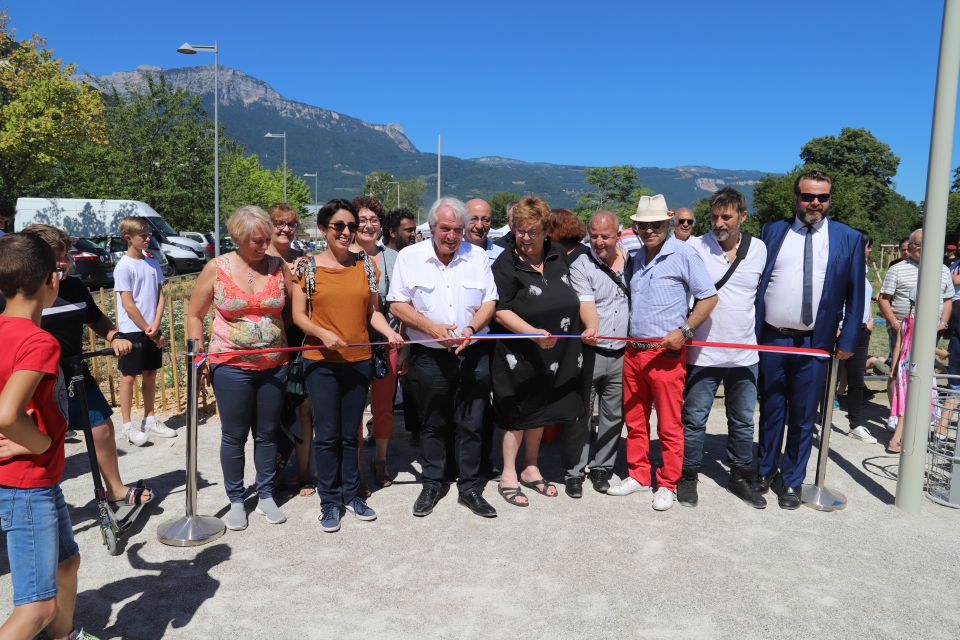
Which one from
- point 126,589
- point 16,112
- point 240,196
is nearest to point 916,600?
point 126,589

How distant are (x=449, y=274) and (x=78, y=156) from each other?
21.6 metres

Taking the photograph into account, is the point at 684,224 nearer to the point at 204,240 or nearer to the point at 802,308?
the point at 802,308

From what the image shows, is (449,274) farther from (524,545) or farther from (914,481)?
(914,481)

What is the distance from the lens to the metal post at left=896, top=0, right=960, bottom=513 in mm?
4203

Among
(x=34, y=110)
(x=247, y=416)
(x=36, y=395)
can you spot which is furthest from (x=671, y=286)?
(x=34, y=110)

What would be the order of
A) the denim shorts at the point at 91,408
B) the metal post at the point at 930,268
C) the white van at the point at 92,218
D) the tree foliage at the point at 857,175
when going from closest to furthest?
the denim shorts at the point at 91,408, the metal post at the point at 930,268, the white van at the point at 92,218, the tree foliage at the point at 857,175

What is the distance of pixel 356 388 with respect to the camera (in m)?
4.29

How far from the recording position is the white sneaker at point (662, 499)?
456cm

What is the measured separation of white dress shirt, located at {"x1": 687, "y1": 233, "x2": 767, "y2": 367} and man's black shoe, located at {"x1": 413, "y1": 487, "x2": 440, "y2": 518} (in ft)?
7.07

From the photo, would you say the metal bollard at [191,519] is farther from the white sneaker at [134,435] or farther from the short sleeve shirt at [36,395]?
the white sneaker at [134,435]

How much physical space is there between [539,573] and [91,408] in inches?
118

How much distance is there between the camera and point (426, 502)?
4.52 meters

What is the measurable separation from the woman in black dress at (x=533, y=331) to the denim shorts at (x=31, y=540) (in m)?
2.76

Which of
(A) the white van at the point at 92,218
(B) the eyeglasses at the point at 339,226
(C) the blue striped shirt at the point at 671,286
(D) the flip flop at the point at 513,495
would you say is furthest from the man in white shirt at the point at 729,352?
(A) the white van at the point at 92,218
